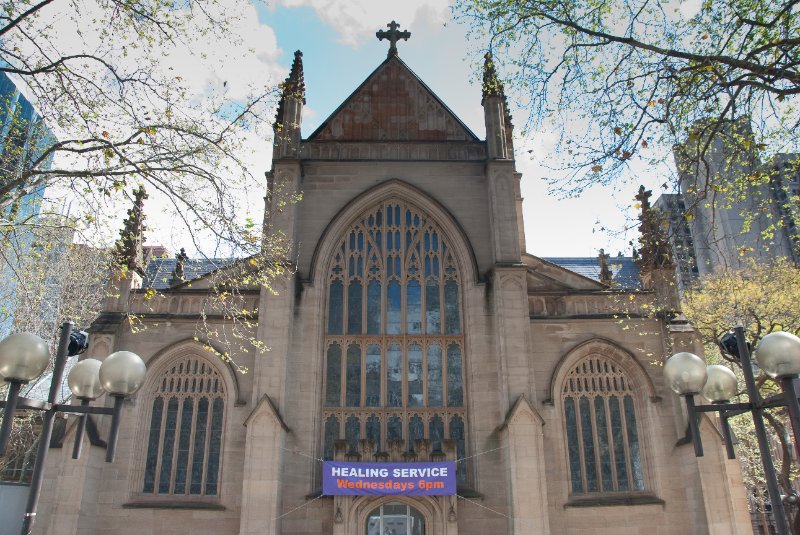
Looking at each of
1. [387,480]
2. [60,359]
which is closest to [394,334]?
[387,480]

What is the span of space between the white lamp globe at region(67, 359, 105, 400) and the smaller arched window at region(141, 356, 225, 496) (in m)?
9.40

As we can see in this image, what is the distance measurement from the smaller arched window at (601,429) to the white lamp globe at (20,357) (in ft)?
44.9

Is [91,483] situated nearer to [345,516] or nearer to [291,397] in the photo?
[291,397]

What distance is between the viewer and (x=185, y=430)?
16688 mm

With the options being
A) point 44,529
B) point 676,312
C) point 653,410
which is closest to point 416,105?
point 676,312

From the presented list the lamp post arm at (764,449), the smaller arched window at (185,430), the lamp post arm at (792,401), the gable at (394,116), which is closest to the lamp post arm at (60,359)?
the lamp post arm at (764,449)

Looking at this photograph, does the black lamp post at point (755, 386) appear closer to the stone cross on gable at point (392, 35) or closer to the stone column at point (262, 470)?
the stone column at point (262, 470)

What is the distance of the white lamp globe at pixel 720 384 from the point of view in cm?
725

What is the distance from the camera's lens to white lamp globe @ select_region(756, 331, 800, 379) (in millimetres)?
6184

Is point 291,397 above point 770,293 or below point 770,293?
below

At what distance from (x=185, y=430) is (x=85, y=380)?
985 centimetres

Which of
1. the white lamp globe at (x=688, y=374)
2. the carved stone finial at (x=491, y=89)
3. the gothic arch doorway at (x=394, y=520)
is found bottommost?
the gothic arch doorway at (x=394, y=520)

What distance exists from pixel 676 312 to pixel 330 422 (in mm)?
10076

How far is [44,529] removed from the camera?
15062 millimetres
